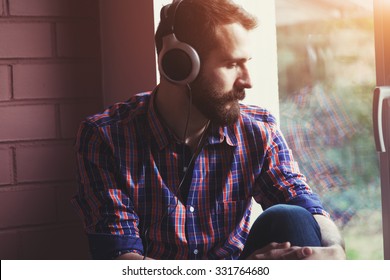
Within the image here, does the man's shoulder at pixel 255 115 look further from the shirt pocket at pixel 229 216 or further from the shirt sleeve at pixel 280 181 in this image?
the shirt pocket at pixel 229 216

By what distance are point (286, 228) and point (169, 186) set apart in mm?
289

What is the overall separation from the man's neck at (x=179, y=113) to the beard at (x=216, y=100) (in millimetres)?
35

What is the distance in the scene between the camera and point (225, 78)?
138 cm

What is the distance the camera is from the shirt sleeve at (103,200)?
1296 millimetres

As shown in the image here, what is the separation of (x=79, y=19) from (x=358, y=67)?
0.91m

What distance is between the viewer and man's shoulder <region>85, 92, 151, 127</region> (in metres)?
1.39

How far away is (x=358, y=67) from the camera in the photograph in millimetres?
1944

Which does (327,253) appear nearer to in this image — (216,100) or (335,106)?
(216,100)

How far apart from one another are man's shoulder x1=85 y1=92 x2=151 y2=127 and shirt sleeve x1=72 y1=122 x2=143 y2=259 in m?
0.02

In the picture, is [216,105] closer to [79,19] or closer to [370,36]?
[79,19]

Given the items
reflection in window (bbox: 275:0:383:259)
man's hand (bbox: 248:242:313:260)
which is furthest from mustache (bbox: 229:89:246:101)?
reflection in window (bbox: 275:0:383:259)

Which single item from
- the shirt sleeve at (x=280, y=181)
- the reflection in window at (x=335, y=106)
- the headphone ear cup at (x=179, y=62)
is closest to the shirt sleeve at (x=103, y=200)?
the headphone ear cup at (x=179, y=62)
